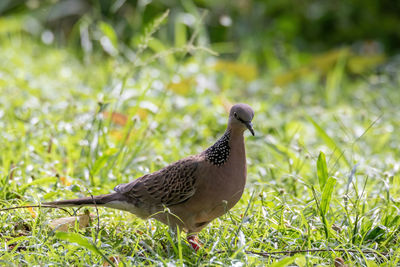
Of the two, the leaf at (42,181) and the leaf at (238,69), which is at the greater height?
the leaf at (42,181)

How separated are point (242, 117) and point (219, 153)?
0.24 m

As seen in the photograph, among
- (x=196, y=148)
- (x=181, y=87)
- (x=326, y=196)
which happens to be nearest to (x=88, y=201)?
(x=326, y=196)

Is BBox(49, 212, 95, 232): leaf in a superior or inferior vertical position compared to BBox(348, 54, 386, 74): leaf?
superior

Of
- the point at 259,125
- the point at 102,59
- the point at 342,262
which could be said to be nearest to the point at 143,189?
the point at 342,262

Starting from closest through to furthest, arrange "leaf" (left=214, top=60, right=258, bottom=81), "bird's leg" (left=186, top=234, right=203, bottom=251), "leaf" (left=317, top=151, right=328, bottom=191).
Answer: "bird's leg" (left=186, top=234, right=203, bottom=251)
"leaf" (left=317, top=151, right=328, bottom=191)
"leaf" (left=214, top=60, right=258, bottom=81)

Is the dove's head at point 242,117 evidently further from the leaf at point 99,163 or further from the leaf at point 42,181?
the leaf at point 42,181

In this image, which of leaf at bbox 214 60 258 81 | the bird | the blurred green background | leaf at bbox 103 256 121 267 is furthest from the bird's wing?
the blurred green background

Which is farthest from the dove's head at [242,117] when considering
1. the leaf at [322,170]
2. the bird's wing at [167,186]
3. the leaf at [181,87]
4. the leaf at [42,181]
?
the leaf at [181,87]

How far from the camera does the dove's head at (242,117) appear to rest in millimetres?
3125

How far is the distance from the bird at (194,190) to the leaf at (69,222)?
0.26 feet

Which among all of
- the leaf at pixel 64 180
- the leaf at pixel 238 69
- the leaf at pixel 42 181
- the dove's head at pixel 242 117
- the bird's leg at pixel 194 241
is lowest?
the leaf at pixel 238 69

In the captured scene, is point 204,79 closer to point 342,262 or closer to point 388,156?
point 388,156

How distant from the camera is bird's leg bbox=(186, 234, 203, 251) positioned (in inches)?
116

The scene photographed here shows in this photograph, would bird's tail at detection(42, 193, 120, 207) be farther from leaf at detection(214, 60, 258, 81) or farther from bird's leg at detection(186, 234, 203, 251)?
leaf at detection(214, 60, 258, 81)
